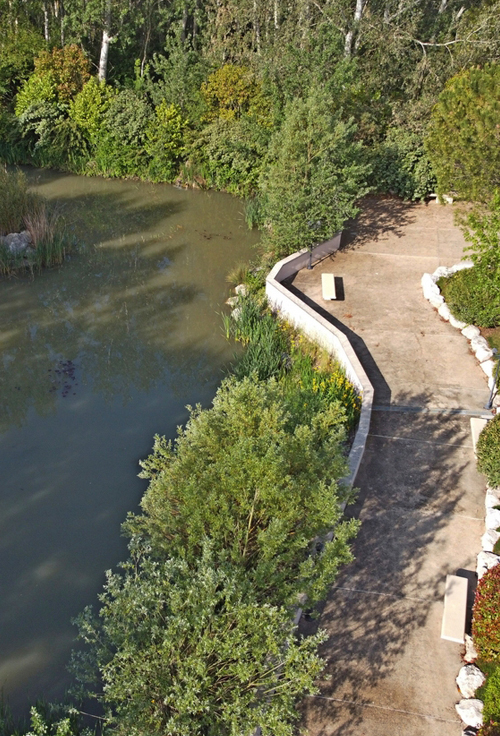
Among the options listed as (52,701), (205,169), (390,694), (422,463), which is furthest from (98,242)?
(390,694)

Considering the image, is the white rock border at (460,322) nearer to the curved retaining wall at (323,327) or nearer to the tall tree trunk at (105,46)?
the curved retaining wall at (323,327)

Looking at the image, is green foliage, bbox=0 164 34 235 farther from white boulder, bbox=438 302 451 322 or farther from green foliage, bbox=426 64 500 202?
white boulder, bbox=438 302 451 322

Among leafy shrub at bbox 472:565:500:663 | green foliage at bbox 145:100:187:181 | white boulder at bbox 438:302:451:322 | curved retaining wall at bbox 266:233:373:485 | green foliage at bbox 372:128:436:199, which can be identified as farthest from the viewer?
green foliage at bbox 145:100:187:181

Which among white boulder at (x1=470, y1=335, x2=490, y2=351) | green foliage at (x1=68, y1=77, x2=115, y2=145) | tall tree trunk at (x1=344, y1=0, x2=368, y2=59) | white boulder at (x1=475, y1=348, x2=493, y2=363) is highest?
tall tree trunk at (x1=344, y1=0, x2=368, y2=59)

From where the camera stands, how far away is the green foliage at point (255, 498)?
19.9 ft

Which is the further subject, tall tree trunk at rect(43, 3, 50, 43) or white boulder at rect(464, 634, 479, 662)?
tall tree trunk at rect(43, 3, 50, 43)

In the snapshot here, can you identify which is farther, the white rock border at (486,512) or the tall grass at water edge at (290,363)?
the tall grass at water edge at (290,363)

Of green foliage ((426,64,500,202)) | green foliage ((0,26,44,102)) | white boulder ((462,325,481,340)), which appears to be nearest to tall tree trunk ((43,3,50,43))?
green foliage ((0,26,44,102))

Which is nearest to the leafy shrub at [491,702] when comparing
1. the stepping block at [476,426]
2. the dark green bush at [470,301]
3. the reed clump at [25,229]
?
the stepping block at [476,426]

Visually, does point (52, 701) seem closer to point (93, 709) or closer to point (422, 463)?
point (93, 709)

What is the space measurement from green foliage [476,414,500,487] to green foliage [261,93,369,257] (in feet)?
21.0

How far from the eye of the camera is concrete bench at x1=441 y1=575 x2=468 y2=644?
21.6 ft

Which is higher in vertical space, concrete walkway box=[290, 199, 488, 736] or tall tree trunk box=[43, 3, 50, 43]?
tall tree trunk box=[43, 3, 50, 43]

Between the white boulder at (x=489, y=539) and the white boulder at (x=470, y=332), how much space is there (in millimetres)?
4694
